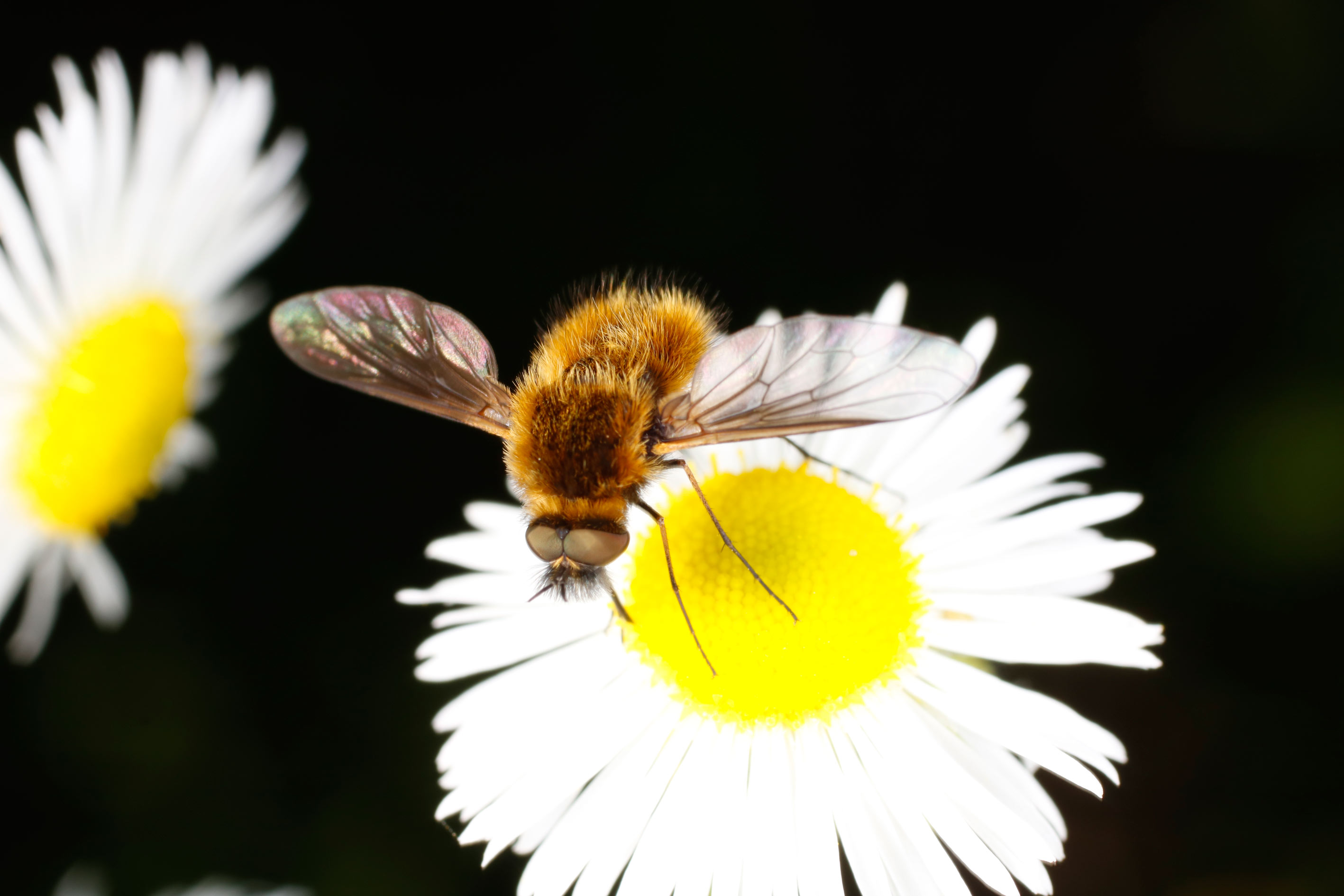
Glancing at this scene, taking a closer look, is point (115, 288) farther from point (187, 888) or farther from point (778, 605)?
point (778, 605)

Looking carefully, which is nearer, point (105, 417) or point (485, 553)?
point (485, 553)

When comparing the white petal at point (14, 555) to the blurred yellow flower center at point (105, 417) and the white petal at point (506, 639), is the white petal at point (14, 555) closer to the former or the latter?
the blurred yellow flower center at point (105, 417)

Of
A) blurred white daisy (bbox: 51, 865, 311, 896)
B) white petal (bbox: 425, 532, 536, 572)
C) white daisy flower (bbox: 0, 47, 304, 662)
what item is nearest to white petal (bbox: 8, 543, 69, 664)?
white daisy flower (bbox: 0, 47, 304, 662)

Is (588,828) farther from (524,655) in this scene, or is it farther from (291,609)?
(291,609)

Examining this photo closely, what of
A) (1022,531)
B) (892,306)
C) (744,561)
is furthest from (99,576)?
(1022,531)

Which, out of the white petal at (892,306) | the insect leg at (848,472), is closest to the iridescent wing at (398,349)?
the insect leg at (848,472)

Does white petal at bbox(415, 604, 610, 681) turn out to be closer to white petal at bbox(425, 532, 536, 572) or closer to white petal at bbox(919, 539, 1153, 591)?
white petal at bbox(425, 532, 536, 572)

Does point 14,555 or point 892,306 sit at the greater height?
point 14,555

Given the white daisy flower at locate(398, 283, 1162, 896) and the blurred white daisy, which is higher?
the blurred white daisy
